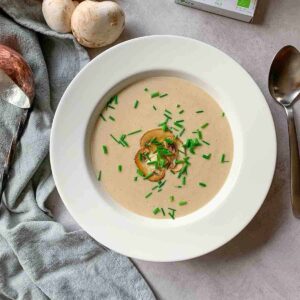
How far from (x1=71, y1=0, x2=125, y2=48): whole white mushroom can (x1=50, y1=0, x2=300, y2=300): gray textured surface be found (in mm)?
66

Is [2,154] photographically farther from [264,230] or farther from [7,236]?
[264,230]

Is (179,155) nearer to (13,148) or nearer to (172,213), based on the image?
(172,213)

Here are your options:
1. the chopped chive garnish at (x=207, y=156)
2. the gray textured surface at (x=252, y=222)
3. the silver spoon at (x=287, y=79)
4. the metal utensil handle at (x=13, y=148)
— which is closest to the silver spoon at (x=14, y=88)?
the metal utensil handle at (x=13, y=148)

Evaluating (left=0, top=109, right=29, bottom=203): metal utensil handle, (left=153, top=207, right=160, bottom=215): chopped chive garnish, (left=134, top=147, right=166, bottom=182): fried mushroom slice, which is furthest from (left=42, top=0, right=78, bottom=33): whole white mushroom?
(left=153, top=207, right=160, bottom=215): chopped chive garnish

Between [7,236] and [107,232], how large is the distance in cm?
21

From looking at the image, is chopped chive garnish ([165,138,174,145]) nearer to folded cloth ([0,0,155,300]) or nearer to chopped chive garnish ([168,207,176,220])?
chopped chive garnish ([168,207,176,220])

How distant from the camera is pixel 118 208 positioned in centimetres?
102

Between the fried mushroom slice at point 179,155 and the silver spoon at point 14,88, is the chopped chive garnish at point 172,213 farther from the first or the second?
the silver spoon at point 14,88

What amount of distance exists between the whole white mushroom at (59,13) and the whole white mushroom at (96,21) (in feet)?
0.05

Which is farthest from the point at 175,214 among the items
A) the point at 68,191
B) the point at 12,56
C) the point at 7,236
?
the point at 12,56

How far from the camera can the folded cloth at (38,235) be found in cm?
106

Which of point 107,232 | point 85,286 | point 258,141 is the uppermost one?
point 258,141

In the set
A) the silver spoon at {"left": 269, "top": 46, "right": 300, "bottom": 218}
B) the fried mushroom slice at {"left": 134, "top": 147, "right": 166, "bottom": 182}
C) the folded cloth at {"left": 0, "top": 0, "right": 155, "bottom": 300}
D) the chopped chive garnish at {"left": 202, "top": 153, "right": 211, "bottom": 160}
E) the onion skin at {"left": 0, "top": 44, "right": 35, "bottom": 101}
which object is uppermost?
the silver spoon at {"left": 269, "top": 46, "right": 300, "bottom": 218}

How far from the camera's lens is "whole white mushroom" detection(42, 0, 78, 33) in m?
1.04
